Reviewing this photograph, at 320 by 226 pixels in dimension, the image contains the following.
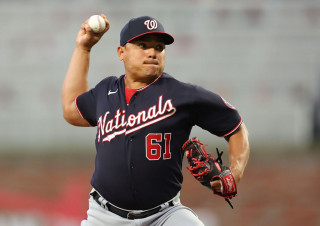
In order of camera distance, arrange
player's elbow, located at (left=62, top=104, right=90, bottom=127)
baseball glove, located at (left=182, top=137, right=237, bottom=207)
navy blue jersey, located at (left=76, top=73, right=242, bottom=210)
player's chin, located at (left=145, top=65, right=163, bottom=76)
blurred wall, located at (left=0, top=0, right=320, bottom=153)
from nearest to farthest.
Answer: baseball glove, located at (left=182, top=137, right=237, bottom=207)
navy blue jersey, located at (left=76, top=73, right=242, bottom=210)
player's chin, located at (left=145, top=65, right=163, bottom=76)
player's elbow, located at (left=62, top=104, right=90, bottom=127)
blurred wall, located at (left=0, top=0, right=320, bottom=153)

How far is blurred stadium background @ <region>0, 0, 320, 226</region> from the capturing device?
24.0 feet

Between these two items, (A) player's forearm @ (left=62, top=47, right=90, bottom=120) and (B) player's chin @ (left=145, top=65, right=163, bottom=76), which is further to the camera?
(A) player's forearm @ (left=62, top=47, right=90, bottom=120)

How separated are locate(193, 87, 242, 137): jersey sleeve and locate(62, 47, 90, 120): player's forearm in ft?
2.82

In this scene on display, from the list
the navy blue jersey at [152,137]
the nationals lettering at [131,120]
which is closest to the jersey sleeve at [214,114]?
the navy blue jersey at [152,137]

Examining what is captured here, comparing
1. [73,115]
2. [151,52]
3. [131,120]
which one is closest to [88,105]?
[73,115]

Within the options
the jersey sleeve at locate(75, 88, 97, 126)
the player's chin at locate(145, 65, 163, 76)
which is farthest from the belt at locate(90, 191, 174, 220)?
the player's chin at locate(145, 65, 163, 76)

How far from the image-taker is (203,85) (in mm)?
7781

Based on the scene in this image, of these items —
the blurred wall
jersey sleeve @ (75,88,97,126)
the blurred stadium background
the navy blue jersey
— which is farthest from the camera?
the blurred wall

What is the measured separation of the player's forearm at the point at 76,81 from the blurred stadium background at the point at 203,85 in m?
3.68

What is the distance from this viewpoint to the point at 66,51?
8.04m

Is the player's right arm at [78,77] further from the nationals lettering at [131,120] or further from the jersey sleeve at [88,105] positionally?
the nationals lettering at [131,120]

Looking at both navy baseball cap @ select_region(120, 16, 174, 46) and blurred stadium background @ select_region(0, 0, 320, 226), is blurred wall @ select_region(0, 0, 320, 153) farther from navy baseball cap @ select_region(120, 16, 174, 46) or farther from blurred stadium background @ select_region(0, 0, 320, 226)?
navy baseball cap @ select_region(120, 16, 174, 46)

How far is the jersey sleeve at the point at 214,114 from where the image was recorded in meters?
3.11

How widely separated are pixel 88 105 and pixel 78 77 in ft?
0.81
